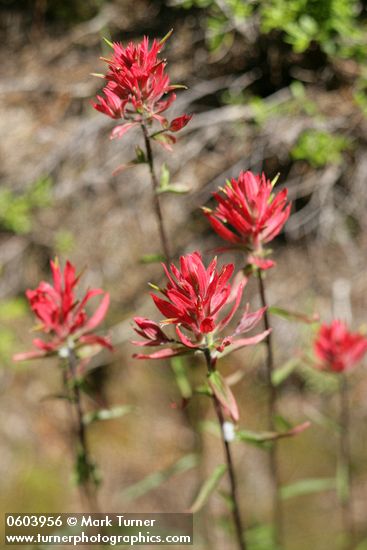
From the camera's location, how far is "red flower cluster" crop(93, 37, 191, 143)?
106 centimetres

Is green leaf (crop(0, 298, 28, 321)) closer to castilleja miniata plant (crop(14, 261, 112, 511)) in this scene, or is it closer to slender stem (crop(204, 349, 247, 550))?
castilleja miniata plant (crop(14, 261, 112, 511))

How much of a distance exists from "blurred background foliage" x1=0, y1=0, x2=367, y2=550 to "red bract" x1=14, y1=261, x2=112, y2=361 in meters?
1.10

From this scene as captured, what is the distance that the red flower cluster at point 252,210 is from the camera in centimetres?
112

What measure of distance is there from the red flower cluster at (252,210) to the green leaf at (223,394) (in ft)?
0.84

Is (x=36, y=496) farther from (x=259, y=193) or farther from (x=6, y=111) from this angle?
(x=259, y=193)

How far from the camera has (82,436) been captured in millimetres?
1463

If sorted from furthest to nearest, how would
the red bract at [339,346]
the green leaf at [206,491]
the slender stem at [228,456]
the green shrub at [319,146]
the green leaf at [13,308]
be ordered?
the green leaf at [13,308] → the green shrub at [319,146] → the red bract at [339,346] → the green leaf at [206,491] → the slender stem at [228,456]

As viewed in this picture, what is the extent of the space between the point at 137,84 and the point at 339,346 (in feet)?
3.13

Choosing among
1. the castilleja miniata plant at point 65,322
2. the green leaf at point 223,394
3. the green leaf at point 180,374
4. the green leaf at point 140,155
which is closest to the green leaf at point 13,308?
the green leaf at point 180,374

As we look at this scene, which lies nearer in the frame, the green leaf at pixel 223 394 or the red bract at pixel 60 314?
the green leaf at pixel 223 394

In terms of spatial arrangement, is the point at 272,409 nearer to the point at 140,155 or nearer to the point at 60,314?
the point at 60,314

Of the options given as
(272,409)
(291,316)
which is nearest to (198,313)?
(291,316)

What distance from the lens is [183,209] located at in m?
2.72

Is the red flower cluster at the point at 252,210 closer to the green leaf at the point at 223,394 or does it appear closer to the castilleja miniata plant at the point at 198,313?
the castilleja miniata plant at the point at 198,313
